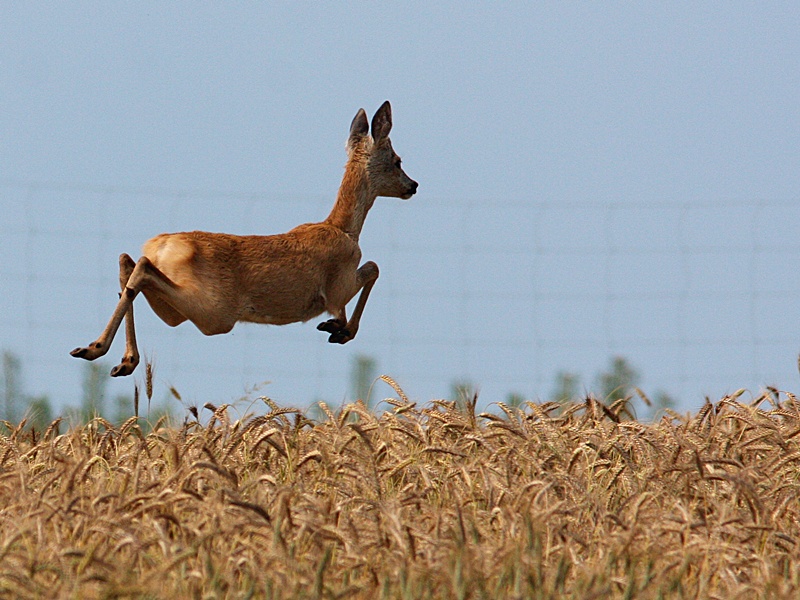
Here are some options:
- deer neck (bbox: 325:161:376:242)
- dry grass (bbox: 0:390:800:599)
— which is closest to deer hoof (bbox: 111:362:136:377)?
dry grass (bbox: 0:390:800:599)

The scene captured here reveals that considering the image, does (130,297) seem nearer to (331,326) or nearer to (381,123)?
(331,326)

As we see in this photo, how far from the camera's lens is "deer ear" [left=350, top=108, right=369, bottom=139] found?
9.27m

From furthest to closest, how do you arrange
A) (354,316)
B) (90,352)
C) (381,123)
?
1. (381,123)
2. (354,316)
3. (90,352)

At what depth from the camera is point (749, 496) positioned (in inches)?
177

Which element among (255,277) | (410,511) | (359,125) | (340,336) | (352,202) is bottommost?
(410,511)

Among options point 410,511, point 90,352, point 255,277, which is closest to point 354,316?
point 255,277

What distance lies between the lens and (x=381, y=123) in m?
9.23

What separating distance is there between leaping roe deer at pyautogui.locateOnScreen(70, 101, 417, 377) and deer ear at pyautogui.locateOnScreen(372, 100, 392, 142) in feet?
0.73

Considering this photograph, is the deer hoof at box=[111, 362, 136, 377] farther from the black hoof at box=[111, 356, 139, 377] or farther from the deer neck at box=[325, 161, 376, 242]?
the deer neck at box=[325, 161, 376, 242]

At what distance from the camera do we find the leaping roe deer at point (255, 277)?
718cm

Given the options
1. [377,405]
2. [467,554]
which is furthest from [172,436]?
[467,554]

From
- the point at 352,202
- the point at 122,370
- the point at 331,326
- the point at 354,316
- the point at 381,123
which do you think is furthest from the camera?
the point at 381,123

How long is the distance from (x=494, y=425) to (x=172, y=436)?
56.4 inches

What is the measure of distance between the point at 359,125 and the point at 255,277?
205cm
